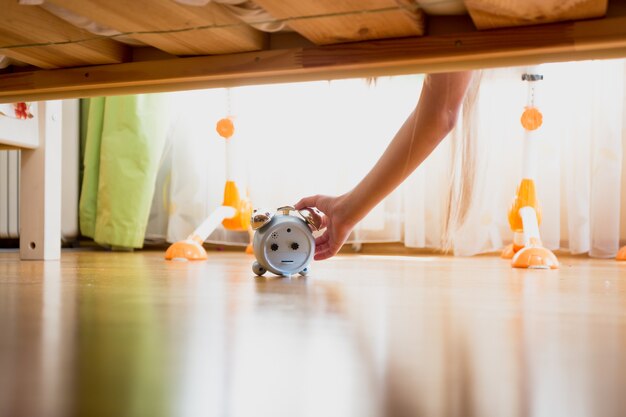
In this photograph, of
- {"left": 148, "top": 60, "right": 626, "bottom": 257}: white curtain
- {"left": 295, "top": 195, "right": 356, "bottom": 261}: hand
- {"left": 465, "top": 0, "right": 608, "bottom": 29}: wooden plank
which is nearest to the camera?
{"left": 465, "top": 0, "right": 608, "bottom": 29}: wooden plank

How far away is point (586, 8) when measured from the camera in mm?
721

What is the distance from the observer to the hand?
127 cm

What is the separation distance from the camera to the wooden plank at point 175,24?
78 centimetres

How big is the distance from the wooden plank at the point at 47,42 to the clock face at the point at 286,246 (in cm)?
44

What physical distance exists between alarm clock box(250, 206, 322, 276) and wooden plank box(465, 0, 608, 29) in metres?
0.61

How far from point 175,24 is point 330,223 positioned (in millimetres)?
550

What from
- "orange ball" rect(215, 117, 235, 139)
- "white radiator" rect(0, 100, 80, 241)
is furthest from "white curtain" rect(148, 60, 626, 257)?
"white radiator" rect(0, 100, 80, 241)

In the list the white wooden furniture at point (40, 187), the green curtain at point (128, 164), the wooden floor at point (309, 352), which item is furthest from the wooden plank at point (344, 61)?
the green curtain at point (128, 164)

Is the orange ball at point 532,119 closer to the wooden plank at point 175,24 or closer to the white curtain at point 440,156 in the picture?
the white curtain at point 440,156

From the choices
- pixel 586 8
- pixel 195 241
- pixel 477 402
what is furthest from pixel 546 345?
pixel 195 241

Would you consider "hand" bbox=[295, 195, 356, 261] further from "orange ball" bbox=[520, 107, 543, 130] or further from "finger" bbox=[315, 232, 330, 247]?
"orange ball" bbox=[520, 107, 543, 130]

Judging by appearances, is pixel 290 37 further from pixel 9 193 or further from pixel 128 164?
pixel 9 193

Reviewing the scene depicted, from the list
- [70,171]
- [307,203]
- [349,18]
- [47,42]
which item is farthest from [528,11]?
[70,171]

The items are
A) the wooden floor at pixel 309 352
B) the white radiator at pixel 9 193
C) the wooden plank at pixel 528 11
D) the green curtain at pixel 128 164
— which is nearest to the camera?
the wooden floor at pixel 309 352
